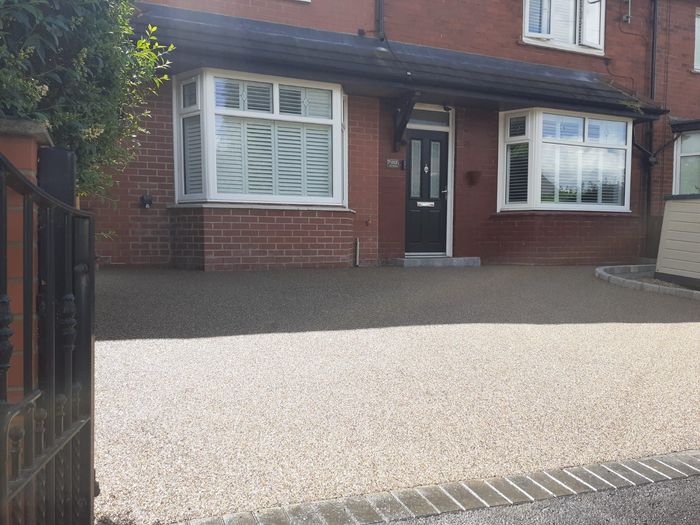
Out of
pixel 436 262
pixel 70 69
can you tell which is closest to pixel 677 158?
pixel 436 262

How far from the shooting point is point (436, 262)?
1029 centimetres

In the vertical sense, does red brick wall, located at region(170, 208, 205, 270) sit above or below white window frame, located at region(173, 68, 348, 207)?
below

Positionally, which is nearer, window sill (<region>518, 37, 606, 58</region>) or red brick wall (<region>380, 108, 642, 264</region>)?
red brick wall (<region>380, 108, 642, 264</region>)

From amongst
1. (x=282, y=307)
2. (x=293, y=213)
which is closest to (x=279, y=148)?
(x=293, y=213)

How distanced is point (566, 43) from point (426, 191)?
4415 millimetres

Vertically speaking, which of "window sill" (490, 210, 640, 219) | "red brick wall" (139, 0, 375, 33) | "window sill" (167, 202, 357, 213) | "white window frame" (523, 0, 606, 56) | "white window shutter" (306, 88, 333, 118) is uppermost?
"white window frame" (523, 0, 606, 56)

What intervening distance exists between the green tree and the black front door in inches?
324

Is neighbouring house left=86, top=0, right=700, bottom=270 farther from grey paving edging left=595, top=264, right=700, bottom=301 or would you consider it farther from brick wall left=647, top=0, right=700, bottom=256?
grey paving edging left=595, top=264, right=700, bottom=301

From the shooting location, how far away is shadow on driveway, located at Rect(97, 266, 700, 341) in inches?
204

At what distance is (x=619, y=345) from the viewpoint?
4.98 meters

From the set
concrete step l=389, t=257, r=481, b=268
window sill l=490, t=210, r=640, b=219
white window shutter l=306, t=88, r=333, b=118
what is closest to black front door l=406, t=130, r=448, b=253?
concrete step l=389, t=257, r=481, b=268

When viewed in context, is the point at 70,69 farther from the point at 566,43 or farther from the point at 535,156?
the point at 566,43

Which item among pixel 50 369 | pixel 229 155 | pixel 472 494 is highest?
pixel 229 155

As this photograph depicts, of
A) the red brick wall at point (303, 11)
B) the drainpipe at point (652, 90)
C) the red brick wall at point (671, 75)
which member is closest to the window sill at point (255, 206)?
the red brick wall at point (303, 11)
